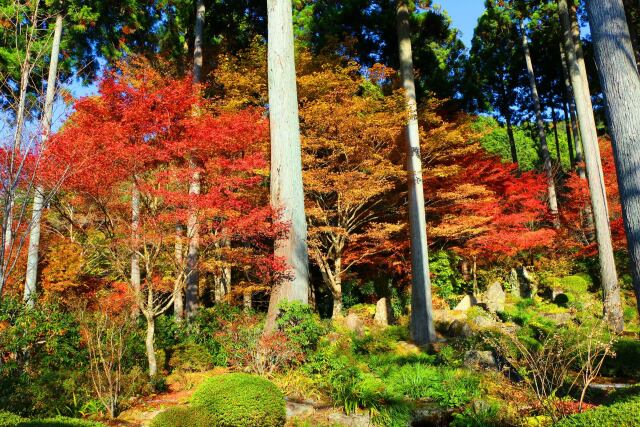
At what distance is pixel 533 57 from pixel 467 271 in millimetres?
11713

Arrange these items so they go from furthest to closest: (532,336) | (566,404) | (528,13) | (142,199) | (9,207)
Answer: (528,13) → (532,336) → (142,199) → (566,404) → (9,207)

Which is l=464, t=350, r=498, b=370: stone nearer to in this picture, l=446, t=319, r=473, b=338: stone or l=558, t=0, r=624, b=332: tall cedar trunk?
l=446, t=319, r=473, b=338: stone

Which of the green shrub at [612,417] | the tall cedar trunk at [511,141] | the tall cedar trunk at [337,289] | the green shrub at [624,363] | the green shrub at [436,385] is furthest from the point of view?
the tall cedar trunk at [511,141]

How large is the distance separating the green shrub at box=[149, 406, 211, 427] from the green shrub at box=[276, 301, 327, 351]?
9.02 feet

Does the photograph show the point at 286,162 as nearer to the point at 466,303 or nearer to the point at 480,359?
the point at 480,359

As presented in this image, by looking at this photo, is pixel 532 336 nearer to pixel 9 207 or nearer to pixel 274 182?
pixel 274 182

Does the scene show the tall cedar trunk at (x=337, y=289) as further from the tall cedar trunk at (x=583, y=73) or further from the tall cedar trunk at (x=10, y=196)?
the tall cedar trunk at (x=10, y=196)

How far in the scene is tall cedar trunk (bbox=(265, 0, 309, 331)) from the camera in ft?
25.8

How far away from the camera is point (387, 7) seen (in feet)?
45.8

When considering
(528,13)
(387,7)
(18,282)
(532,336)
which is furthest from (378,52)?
(18,282)

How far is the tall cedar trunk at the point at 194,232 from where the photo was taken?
752cm

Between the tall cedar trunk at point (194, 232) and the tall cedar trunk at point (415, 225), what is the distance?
4968 millimetres

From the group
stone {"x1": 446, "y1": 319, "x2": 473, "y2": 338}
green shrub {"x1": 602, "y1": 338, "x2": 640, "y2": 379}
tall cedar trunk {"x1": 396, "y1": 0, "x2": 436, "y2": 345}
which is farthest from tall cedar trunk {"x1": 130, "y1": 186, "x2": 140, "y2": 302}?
green shrub {"x1": 602, "y1": 338, "x2": 640, "y2": 379}

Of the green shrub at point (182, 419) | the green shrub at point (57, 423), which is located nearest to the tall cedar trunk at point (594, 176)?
the green shrub at point (182, 419)
